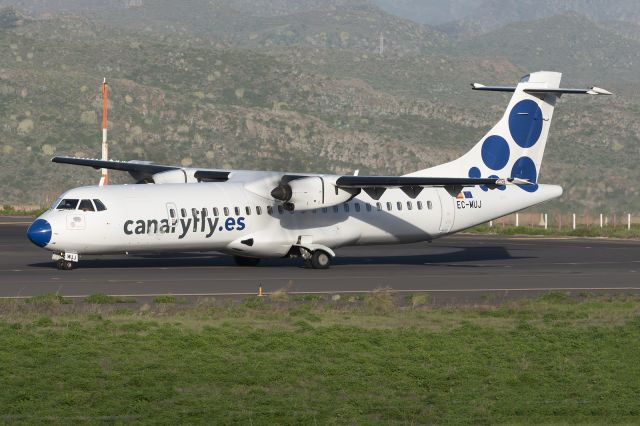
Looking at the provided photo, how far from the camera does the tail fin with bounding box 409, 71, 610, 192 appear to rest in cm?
4047

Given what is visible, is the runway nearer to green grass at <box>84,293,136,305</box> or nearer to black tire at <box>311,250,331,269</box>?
black tire at <box>311,250,331,269</box>

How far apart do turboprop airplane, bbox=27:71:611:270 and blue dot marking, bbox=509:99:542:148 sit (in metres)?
0.03

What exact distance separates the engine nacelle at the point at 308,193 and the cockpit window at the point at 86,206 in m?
5.65

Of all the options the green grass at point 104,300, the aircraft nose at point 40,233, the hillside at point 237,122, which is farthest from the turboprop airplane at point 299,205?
the hillside at point 237,122

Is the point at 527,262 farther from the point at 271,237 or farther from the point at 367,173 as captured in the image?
the point at 367,173

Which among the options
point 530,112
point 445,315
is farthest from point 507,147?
point 445,315

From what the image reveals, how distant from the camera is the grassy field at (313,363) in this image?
1642cm

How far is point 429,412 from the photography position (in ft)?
53.9

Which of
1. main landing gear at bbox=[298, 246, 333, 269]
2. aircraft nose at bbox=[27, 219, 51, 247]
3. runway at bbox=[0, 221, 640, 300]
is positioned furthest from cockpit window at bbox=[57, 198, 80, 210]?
main landing gear at bbox=[298, 246, 333, 269]

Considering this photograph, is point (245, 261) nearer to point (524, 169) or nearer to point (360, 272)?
point (360, 272)

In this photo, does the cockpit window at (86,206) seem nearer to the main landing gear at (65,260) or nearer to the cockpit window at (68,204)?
the cockpit window at (68,204)

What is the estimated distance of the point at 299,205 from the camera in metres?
35.9

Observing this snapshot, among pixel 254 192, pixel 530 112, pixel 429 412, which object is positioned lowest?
pixel 429 412

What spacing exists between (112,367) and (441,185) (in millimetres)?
18073
